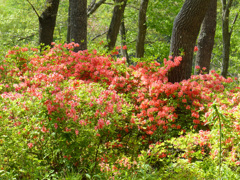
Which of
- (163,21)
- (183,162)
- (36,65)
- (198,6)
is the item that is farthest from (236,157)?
(163,21)

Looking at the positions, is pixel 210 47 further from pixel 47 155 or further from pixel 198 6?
pixel 47 155

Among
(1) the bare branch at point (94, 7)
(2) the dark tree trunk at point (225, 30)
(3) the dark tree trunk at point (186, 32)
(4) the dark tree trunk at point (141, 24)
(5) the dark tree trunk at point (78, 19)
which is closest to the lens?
(3) the dark tree trunk at point (186, 32)

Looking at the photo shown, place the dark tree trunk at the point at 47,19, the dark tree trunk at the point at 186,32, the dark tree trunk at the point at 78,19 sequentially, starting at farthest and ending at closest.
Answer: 1. the dark tree trunk at the point at 47,19
2. the dark tree trunk at the point at 78,19
3. the dark tree trunk at the point at 186,32

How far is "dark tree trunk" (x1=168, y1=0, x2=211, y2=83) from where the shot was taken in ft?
18.4

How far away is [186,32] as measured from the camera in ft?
18.9

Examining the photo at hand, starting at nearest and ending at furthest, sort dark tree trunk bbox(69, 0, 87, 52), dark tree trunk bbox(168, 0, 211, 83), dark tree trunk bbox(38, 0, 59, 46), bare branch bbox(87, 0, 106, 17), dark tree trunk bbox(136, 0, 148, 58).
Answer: dark tree trunk bbox(168, 0, 211, 83) → dark tree trunk bbox(69, 0, 87, 52) → dark tree trunk bbox(38, 0, 59, 46) → dark tree trunk bbox(136, 0, 148, 58) → bare branch bbox(87, 0, 106, 17)

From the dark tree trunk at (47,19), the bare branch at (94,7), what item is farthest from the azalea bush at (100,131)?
the bare branch at (94,7)

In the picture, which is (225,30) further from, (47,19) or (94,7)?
(47,19)

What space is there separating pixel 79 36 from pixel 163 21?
8.41m

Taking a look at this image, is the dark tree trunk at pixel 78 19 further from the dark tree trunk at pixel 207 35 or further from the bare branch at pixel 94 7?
the bare branch at pixel 94 7

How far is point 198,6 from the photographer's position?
5574mm

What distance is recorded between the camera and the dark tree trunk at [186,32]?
5.62 meters

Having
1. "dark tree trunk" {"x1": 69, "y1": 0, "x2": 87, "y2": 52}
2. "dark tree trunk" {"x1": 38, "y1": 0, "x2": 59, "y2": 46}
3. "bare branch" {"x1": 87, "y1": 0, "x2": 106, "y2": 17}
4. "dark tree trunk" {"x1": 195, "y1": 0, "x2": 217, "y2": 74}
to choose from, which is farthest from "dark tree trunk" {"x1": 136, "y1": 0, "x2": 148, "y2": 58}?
"bare branch" {"x1": 87, "y1": 0, "x2": 106, "y2": 17}

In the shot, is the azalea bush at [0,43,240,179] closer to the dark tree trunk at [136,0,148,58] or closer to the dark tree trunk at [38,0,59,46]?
the dark tree trunk at [38,0,59,46]
